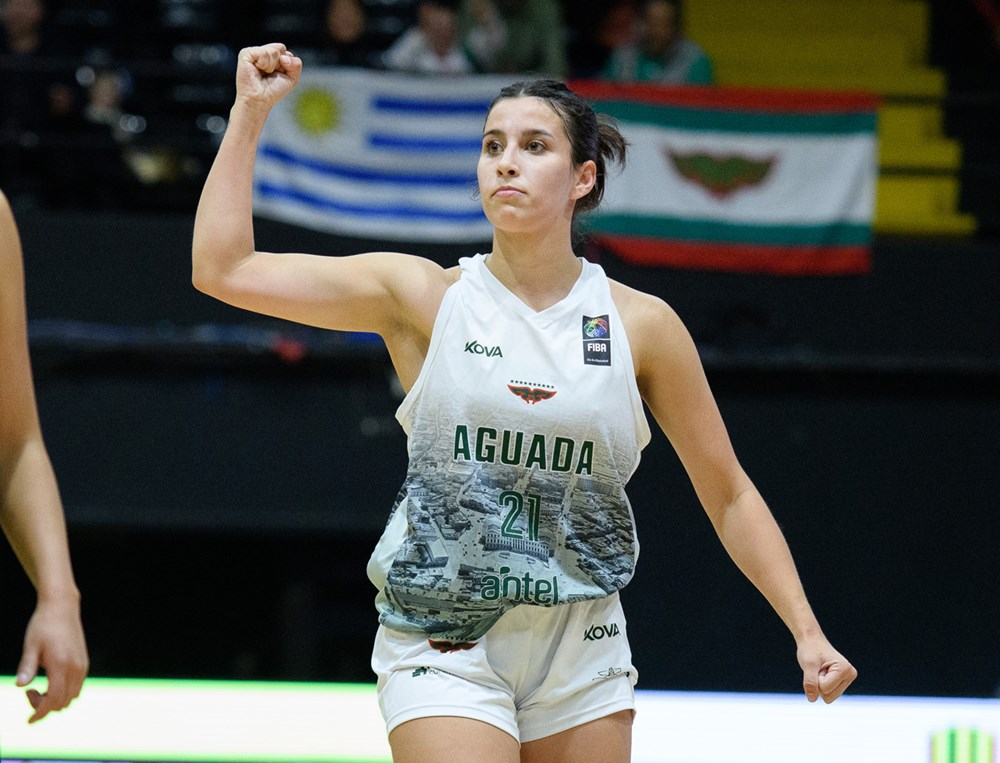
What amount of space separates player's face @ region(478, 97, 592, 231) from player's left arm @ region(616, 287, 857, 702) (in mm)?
253

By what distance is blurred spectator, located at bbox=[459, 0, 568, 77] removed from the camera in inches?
287

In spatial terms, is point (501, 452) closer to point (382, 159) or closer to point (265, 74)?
point (265, 74)

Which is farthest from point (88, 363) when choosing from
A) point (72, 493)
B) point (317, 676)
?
point (317, 676)

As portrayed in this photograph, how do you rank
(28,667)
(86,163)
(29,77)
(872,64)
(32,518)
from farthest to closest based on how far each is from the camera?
(872,64) < (86,163) < (29,77) < (32,518) < (28,667)

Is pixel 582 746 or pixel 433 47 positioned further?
pixel 433 47

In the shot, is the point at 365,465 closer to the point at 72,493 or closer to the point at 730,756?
the point at 72,493

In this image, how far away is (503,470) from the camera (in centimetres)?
259

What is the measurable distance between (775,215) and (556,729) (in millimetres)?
4780

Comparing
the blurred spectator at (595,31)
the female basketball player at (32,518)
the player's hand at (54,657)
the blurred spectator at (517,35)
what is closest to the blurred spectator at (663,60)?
the blurred spectator at (517,35)

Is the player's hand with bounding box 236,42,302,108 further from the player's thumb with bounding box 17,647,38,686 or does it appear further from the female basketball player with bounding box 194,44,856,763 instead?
the player's thumb with bounding box 17,647,38,686

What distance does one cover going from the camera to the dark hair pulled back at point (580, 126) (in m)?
2.77

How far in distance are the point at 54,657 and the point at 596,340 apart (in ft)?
4.04

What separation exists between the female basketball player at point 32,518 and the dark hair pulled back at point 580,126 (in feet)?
3.74

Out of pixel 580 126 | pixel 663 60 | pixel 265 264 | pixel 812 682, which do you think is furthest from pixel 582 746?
pixel 663 60
